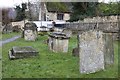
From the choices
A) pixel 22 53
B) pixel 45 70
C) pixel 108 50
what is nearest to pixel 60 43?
pixel 22 53

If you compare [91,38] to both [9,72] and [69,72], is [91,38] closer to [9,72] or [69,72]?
[69,72]

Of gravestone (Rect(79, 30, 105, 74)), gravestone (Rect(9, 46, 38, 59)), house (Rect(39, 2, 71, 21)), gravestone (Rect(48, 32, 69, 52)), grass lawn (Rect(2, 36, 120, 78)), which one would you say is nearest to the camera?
grass lawn (Rect(2, 36, 120, 78))

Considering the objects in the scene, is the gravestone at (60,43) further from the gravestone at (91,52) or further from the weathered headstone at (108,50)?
the gravestone at (91,52)

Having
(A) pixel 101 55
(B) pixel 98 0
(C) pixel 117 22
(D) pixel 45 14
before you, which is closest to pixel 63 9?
(D) pixel 45 14

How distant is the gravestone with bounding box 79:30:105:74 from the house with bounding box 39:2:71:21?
159ft

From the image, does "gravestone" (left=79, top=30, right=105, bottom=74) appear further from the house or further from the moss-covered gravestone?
the house

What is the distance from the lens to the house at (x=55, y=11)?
58888mm

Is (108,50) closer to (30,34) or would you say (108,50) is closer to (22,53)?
(22,53)

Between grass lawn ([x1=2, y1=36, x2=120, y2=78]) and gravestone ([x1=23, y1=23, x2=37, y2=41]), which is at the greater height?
gravestone ([x1=23, y1=23, x2=37, y2=41])

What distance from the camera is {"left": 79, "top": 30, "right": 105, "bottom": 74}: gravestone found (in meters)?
10.1

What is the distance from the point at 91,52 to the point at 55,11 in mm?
49506

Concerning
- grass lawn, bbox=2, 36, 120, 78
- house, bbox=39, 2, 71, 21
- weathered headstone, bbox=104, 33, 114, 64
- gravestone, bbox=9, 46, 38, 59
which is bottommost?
grass lawn, bbox=2, 36, 120, 78

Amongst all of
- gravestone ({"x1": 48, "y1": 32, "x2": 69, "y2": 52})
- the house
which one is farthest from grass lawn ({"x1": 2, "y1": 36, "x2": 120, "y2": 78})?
the house

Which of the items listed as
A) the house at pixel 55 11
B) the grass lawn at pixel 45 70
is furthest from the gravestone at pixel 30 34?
the house at pixel 55 11
